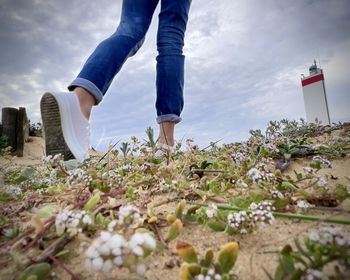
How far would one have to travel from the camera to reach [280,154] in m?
2.14

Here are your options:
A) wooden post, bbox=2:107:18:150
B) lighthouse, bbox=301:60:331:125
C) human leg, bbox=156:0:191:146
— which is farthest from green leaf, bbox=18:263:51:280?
wooden post, bbox=2:107:18:150

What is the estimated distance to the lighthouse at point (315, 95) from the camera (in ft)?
24.7

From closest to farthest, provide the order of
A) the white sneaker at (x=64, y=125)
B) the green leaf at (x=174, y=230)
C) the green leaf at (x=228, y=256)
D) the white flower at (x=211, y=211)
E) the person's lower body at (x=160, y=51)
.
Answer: the green leaf at (x=228, y=256)
the green leaf at (x=174, y=230)
the white flower at (x=211, y=211)
the white sneaker at (x=64, y=125)
the person's lower body at (x=160, y=51)

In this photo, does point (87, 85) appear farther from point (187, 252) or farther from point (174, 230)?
point (187, 252)

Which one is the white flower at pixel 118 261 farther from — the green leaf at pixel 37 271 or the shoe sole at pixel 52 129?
the shoe sole at pixel 52 129

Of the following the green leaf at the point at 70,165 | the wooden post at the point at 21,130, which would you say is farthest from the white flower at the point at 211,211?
the wooden post at the point at 21,130

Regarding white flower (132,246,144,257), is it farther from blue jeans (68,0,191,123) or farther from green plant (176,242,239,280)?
blue jeans (68,0,191,123)

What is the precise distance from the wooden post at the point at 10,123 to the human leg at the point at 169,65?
6856 mm

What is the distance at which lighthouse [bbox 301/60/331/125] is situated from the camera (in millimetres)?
7527

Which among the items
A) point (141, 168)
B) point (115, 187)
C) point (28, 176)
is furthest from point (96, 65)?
point (115, 187)

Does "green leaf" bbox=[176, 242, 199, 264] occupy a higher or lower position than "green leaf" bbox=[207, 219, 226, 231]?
lower

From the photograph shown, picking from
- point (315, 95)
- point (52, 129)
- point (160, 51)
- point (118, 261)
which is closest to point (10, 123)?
point (52, 129)

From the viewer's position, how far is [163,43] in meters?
2.90

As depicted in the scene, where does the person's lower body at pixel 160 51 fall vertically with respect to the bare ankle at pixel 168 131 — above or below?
above
